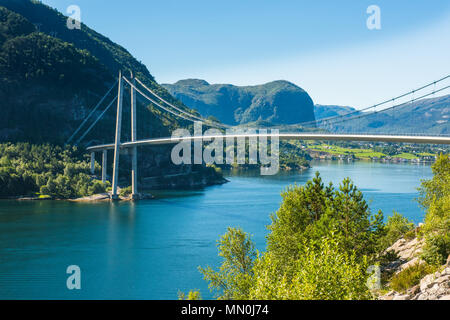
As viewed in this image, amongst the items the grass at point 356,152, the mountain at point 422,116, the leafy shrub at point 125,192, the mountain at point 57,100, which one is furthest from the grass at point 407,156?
the leafy shrub at point 125,192

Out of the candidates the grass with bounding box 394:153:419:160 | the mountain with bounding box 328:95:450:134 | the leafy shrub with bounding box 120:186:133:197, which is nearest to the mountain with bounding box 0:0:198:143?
the leafy shrub with bounding box 120:186:133:197

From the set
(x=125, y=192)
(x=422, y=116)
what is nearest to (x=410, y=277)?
(x=125, y=192)

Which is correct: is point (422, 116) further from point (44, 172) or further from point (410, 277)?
point (44, 172)

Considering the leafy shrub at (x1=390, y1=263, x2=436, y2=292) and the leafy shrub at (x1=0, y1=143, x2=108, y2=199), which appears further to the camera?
the leafy shrub at (x1=0, y1=143, x2=108, y2=199)

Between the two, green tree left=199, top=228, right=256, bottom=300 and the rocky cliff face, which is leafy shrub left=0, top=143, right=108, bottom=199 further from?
the rocky cliff face

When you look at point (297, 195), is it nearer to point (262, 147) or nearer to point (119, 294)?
point (119, 294)
